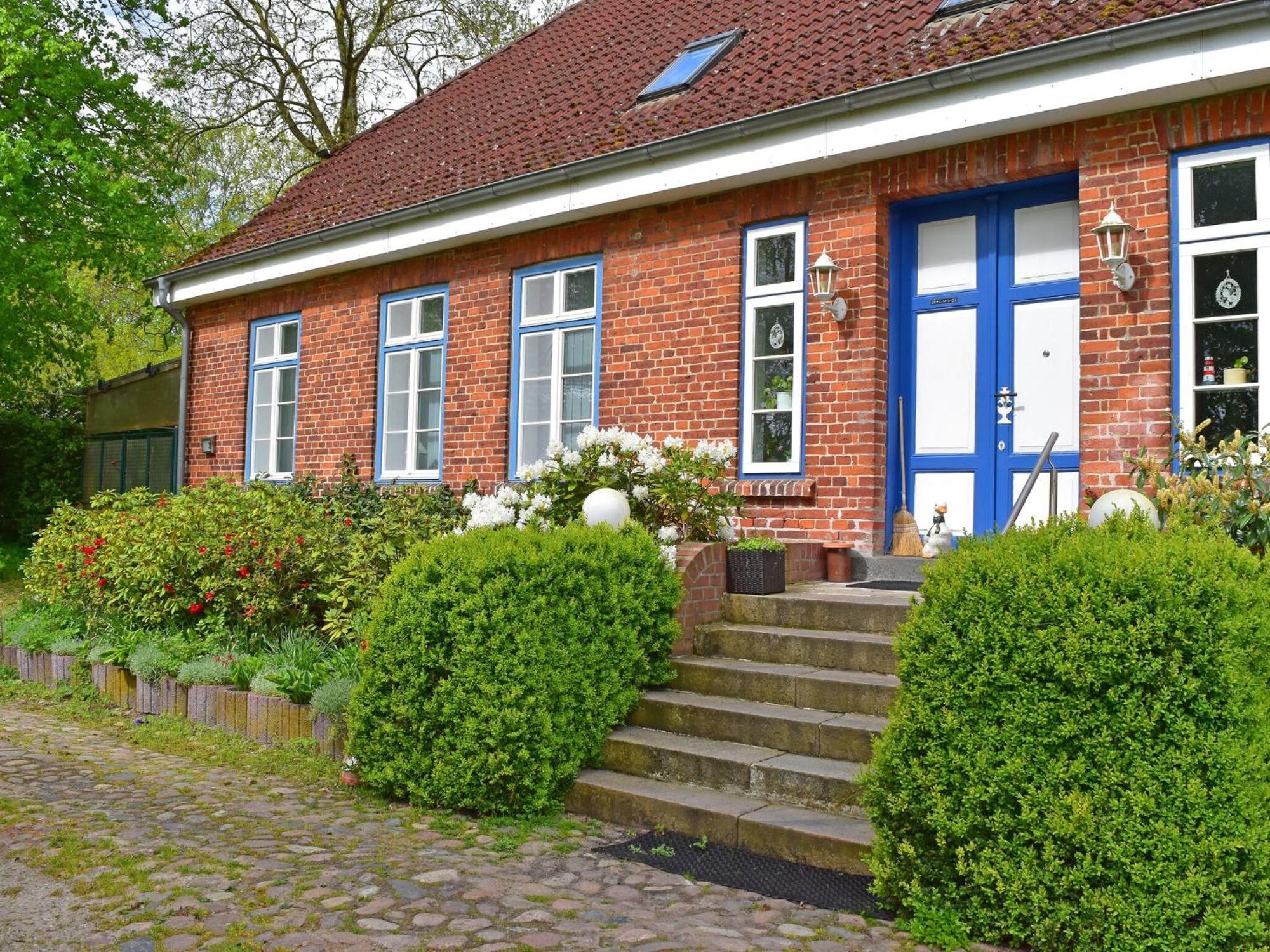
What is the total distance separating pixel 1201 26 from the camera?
20.5ft

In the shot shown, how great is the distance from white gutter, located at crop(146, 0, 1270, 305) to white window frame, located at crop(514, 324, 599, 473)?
0.97m

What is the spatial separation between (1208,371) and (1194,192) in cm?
108

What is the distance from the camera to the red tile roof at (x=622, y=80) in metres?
7.87

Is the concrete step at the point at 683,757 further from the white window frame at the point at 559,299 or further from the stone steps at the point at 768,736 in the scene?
the white window frame at the point at 559,299

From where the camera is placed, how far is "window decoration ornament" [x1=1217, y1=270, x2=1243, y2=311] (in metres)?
6.69

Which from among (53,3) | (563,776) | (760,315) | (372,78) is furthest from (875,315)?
(372,78)

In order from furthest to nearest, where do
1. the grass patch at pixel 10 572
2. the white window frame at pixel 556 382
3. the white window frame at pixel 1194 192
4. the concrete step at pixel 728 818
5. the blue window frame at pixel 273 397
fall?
1. the grass patch at pixel 10 572
2. the blue window frame at pixel 273 397
3. the white window frame at pixel 556 382
4. the white window frame at pixel 1194 192
5. the concrete step at pixel 728 818

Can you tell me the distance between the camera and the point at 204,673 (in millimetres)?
7602

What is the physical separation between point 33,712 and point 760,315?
604cm

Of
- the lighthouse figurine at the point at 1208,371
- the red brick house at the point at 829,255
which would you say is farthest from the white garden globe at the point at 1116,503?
the lighthouse figurine at the point at 1208,371

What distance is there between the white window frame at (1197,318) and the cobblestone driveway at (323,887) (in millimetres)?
4233

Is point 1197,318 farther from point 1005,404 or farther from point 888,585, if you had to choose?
point 888,585

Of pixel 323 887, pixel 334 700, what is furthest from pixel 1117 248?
pixel 323 887

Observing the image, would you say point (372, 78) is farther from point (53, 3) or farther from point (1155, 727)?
point (1155, 727)
